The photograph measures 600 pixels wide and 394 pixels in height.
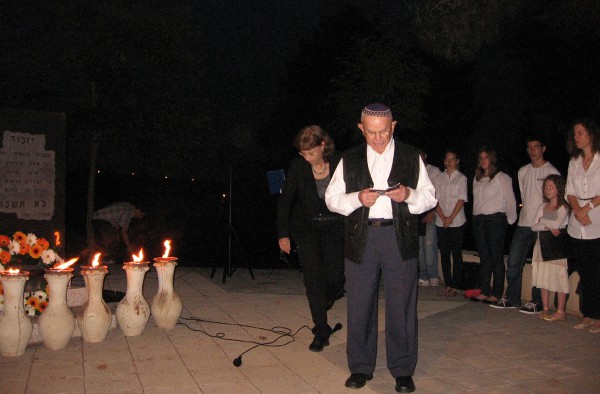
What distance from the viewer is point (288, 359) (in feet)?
15.2

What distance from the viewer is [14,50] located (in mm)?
10703

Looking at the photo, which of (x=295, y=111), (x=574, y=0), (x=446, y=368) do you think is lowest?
(x=446, y=368)

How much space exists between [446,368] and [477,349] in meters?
0.66

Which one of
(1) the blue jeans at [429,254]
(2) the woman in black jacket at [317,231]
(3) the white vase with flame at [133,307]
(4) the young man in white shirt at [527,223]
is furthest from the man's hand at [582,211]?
(3) the white vase with flame at [133,307]

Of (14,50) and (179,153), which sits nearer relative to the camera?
(14,50)

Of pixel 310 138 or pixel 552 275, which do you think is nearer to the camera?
pixel 310 138

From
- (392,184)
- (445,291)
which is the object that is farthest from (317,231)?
(445,291)

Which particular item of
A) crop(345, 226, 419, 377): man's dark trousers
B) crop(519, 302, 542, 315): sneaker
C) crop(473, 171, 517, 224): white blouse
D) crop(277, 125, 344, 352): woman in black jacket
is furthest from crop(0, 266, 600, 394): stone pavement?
crop(473, 171, 517, 224): white blouse

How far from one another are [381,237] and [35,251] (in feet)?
11.0

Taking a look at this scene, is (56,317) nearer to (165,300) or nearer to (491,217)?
(165,300)

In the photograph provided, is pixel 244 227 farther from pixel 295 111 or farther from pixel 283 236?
pixel 295 111

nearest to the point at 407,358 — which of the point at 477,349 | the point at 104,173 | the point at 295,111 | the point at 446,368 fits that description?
the point at 446,368

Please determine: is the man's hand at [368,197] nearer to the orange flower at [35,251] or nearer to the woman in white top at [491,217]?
the orange flower at [35,251]

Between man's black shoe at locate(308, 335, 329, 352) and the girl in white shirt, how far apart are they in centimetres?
256
